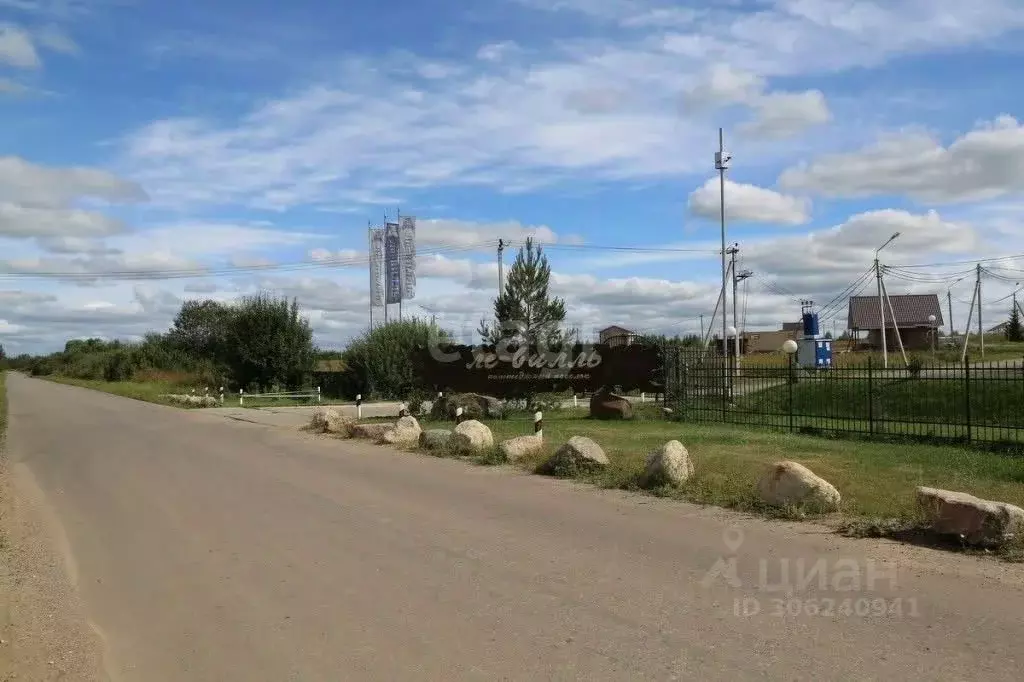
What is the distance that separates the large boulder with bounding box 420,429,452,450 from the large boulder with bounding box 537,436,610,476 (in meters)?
3.96

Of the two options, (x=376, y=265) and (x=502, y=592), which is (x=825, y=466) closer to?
(x=502, y=592)

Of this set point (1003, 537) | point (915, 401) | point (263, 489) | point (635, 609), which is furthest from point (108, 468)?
point (915, 401)

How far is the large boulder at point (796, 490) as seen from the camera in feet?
30.8

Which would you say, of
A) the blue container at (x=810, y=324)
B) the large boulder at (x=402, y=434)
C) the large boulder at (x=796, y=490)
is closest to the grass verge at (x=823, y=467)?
the large boulder at (x=796, y=490)

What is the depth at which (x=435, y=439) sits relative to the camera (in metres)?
17.1

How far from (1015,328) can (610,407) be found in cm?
5268

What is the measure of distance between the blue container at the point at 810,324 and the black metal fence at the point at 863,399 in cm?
2671

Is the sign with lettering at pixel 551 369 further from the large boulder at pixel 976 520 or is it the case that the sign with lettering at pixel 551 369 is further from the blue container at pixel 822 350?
the blue container at pixel 822 350

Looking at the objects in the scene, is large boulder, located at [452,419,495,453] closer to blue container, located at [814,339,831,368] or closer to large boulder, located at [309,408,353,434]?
large boulder, located at [309,408,353,434]

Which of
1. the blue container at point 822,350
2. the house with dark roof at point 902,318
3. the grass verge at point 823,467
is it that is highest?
the house with dark roof at point 902,318

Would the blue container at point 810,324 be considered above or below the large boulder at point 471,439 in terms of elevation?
above

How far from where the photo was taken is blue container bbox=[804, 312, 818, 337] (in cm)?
4933

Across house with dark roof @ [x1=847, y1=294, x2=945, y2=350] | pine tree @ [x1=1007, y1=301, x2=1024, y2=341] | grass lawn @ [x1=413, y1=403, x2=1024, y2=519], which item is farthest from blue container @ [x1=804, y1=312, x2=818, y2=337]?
grass lawn @ [x1=413, y1=403, x2=1024, y2=519]

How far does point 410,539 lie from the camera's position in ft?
28.0
